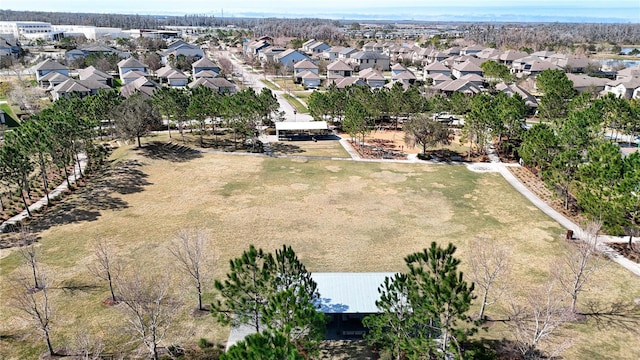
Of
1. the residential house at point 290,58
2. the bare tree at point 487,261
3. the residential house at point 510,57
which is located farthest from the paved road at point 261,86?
the residential house at point 510,57

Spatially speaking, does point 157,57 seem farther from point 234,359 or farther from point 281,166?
point 234,359

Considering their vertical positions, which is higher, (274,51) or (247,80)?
(274,51)

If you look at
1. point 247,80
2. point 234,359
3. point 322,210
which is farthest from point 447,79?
point 234,359

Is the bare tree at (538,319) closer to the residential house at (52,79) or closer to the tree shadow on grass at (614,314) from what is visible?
the tree shadow on grass at (614,314)

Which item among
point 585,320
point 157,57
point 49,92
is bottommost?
point 585,320

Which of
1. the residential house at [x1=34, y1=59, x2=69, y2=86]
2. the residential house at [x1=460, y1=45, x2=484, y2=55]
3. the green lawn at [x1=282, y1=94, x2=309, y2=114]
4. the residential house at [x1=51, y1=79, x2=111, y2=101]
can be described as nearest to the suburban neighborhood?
the residential house at [x1=51, y1=79, x2=111, y2=101]

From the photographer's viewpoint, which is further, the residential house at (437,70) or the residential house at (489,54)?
the residential house at (489,54)

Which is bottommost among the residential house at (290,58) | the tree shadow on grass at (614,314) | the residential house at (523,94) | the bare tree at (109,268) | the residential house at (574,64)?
the tree shadow on grass at (614,314)

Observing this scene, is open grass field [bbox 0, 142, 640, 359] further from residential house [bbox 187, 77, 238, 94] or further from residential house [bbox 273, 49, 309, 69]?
residential house [bbox 273, 49, 309, 69]

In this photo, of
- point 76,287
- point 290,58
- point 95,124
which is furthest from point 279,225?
point 290,58
